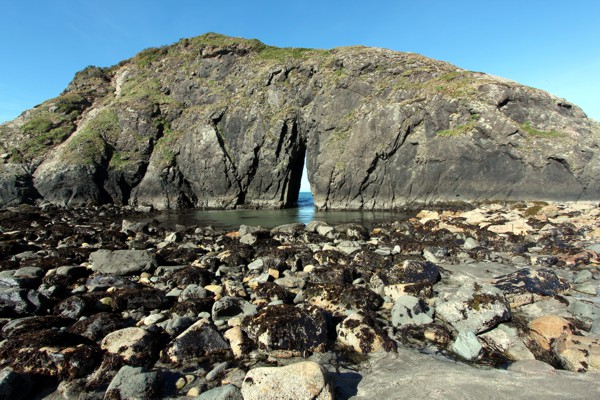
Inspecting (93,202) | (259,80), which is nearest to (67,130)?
(93,202)

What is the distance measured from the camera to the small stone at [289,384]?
414 centimetres

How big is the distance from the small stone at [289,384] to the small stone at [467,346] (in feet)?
9.25

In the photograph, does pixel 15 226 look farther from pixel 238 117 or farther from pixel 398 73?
pixel 398 73

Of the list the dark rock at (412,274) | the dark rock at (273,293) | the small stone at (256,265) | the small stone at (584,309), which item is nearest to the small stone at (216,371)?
the dark rock at (273,293)

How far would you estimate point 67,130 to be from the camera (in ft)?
181

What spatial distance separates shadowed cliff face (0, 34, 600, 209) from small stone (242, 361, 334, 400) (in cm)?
3601

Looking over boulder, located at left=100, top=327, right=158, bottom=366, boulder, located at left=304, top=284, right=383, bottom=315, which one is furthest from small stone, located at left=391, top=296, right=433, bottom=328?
boulder, located at left=100, top=327, right=158, bottom=366

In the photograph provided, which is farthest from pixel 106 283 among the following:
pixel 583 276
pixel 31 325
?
pixel 583 276

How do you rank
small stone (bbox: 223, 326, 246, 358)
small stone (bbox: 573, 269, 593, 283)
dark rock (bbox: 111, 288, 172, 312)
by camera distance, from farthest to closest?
small stone (bbox: 573, 269, 593, 283) < dark rock (bbox: 111, 288, 172, 312) < small stone (bbox: 223, 326, 246, 358)

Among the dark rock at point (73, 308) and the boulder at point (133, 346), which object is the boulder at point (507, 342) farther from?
the dark rock at point (73, 308)

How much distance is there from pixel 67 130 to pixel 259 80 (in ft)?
119

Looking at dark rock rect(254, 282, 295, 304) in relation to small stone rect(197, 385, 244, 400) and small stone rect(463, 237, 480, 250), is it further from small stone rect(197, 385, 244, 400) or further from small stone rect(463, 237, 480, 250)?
small stone rect(463, 237, 480, 250)

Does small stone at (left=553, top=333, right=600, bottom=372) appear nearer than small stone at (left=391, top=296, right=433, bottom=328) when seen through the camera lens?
Yes

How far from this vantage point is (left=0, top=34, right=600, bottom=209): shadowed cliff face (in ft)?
109
